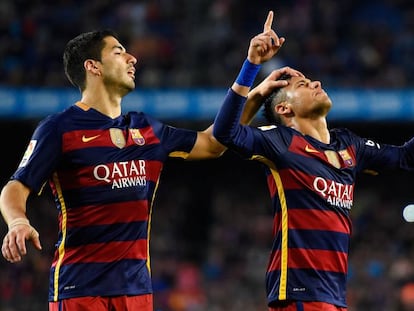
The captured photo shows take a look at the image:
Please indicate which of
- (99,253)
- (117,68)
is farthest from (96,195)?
(117,68)

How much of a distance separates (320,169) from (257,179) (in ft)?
38.9

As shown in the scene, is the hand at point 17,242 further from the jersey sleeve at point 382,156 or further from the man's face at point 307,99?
the jersey sleeve at point 382,156

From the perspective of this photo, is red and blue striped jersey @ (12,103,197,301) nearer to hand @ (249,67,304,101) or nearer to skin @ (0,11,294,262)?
skin @ (0,11,294,262)

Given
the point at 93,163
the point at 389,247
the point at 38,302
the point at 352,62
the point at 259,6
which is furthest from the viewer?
the point at 259,6

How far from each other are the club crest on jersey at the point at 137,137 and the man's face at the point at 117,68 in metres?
0.25

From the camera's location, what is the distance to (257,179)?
17453mm

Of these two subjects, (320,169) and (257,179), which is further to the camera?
(257,179)

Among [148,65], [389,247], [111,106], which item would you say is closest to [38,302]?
[148,65]

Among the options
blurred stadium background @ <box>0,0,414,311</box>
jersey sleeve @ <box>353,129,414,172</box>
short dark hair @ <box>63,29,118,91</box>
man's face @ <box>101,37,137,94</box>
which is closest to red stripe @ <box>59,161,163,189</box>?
man's face @ <box>101,37,137,94</box>

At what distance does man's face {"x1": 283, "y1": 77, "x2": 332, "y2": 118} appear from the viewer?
5820mm

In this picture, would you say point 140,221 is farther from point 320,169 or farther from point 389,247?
point 389,247

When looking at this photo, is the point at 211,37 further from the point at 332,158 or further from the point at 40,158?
the point at 40,158

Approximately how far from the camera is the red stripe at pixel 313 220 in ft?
17.9

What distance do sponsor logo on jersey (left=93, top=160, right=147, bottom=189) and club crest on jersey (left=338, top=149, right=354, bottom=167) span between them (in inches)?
47.6
